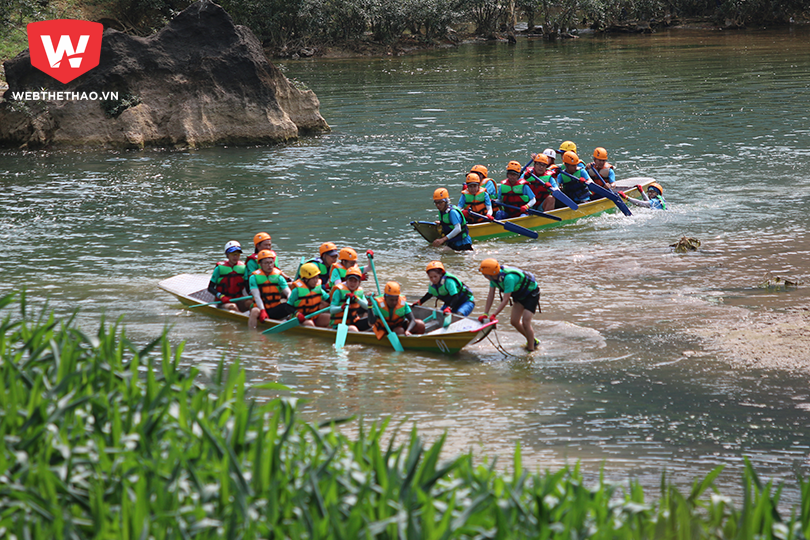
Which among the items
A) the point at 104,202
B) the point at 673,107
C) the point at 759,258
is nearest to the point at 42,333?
the point at 759,258

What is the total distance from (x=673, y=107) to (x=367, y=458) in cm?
3148

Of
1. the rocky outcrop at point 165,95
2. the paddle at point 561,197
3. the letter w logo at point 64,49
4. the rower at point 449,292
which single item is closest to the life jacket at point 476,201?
the paddle at point 561,197

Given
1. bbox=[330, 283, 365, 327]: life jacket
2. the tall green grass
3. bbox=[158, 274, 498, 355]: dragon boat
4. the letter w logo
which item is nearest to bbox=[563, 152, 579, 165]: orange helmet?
bbox=[158, 274, 498, 355]: dragon boat

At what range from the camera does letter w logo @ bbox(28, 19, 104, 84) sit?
94.0 ft

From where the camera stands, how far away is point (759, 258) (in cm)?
1589

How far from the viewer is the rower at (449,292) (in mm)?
12312

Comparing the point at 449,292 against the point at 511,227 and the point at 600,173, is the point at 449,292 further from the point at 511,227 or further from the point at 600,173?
the point at 600,173

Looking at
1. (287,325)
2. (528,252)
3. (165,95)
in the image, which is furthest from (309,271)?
(165,95)

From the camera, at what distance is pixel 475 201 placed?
728 inches

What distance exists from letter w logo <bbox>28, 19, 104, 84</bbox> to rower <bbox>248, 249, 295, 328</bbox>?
1898 cm

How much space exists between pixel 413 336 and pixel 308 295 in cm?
222

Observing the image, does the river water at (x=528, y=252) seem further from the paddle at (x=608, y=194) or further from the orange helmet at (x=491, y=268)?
the orange helmet at (x=491, y=268)

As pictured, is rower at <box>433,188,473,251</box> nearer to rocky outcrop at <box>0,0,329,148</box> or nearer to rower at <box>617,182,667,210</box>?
rower at <box>617,182,667,210</box>

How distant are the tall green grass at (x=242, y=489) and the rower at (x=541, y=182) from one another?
14.9 metres
